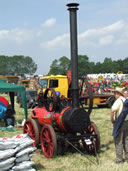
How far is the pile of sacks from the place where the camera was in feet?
13.0

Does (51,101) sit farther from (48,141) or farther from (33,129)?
(48,141)

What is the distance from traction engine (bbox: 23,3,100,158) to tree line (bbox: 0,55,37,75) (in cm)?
12887

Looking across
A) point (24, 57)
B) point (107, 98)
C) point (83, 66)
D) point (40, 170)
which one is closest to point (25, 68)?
point (24, 57)

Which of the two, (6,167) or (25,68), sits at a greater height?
(25,68)

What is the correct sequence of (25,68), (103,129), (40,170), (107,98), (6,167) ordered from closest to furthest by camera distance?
(6,167) < (40,170) < (103,129) < (107,98) < (25,68)

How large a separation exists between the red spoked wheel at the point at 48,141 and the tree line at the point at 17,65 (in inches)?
5081

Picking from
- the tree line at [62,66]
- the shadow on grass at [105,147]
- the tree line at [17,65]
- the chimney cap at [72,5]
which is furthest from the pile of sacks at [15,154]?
the tree line at [17,65]

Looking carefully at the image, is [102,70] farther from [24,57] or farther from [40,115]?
[40,115]

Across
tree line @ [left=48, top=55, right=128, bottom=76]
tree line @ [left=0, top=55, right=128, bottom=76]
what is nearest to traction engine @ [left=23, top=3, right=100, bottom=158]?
tree line @ [left=0, top=55, right=128, bottom=76]

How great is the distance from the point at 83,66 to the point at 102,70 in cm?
894

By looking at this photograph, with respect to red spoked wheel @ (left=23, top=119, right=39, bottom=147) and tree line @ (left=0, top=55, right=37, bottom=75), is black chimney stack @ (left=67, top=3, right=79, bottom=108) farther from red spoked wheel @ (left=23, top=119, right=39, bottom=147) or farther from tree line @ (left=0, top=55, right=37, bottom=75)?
tree line @ (left=0, top=55, right=37, bottom=75)

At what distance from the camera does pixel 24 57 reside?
144 metres

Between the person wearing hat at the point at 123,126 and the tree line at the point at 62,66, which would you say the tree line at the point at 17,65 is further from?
the person wearing hat at the point at 123,126

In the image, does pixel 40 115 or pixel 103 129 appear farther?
pixel 103 129
